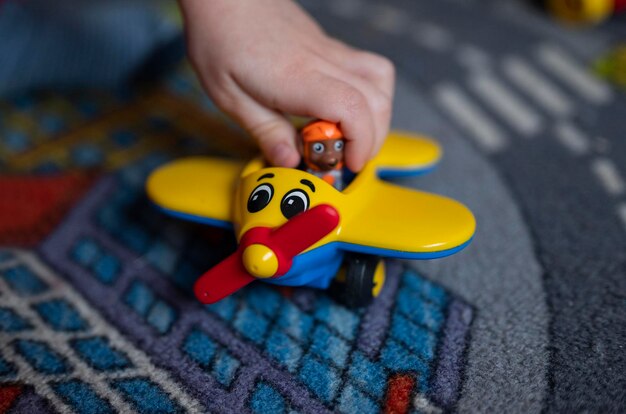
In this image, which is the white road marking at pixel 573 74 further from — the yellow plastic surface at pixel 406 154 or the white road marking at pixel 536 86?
the yellow plastic surface at pixel 406 154

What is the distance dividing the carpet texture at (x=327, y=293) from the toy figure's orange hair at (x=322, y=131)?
0.15 m

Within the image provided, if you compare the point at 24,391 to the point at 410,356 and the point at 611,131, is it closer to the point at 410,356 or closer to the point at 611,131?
the point at 410,356

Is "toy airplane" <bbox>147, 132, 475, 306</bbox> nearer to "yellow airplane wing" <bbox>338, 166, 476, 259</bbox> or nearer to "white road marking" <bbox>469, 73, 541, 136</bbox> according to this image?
"yellow airplane wing" <bbox>338, 166, 476, 259</bbox>

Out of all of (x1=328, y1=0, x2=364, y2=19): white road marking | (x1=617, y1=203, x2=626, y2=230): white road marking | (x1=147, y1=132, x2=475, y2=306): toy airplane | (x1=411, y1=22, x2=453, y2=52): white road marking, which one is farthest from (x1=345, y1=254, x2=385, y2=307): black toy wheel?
(x1=328, y1=0, x2=364, y2=19): white road marking

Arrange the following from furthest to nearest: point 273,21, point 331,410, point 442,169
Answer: point 442,169
point 273,21
point 331,410

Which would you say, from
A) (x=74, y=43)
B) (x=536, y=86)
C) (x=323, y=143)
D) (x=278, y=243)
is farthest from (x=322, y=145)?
(x=74, y=43)

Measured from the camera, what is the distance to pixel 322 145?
530mm

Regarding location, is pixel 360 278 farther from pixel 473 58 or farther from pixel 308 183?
pixel 473 58

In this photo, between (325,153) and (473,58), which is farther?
(473,58)

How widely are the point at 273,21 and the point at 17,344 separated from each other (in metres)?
0.37

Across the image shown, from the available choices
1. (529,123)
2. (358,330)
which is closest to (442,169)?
(529,123)

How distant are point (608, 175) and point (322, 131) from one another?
375mm

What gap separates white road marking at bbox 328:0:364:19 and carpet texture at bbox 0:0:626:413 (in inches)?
7.8

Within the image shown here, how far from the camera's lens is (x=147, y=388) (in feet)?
1.60
